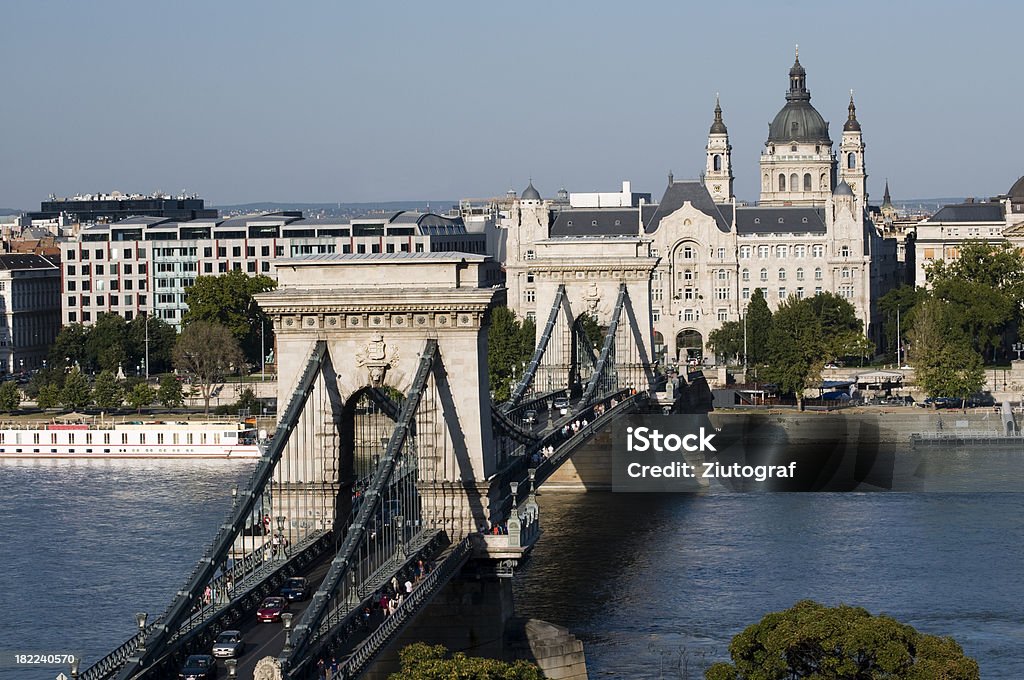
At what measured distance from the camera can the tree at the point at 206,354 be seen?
86.2 meters

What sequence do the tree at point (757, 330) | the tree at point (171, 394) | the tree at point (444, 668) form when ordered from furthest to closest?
the tree at point (757, 330)
the tree at point (171, 394)
the tree at point (444, 668)

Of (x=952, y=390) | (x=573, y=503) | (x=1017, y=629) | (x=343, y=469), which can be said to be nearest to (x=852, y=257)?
(x=952, y=390)

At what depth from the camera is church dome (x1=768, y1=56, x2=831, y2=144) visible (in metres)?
129

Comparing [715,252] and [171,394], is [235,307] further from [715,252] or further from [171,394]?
[715,252]

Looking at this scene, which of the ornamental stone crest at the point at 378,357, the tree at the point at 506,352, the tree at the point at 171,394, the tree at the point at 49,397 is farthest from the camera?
the tree at the point at 49,397

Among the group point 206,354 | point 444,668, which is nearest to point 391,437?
point 444,668

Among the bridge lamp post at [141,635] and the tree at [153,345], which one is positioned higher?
the tree at [153,345]

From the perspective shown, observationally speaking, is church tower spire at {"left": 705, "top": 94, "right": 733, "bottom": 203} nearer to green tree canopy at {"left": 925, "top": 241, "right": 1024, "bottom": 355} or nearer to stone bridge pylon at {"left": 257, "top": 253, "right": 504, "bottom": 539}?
green tree canopy at {"left": 925, "top": 241, "right": 1024, "bottom": 355}

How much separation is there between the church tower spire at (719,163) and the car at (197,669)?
10110 centimetres

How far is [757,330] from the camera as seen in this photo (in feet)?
301

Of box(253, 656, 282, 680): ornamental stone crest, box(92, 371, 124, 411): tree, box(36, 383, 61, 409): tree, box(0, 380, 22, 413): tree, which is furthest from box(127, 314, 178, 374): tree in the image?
box(253, 656, 282, 680): ornamental stone crest

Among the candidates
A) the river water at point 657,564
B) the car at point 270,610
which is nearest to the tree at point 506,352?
the river water at point 657,564

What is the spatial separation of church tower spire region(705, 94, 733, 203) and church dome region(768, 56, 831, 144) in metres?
4.14

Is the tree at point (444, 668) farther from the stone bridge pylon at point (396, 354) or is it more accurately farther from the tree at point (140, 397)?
the tree at point (140, 397)
